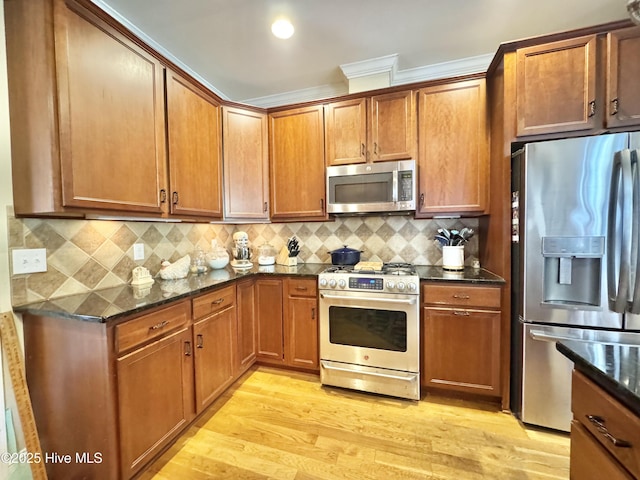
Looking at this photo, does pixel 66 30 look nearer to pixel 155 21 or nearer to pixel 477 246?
pixel 155 21

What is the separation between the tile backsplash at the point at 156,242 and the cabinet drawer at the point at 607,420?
1.83 meters

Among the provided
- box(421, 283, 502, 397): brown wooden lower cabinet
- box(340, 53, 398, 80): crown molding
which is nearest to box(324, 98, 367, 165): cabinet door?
box(340, 53, 398, 80): crown molding

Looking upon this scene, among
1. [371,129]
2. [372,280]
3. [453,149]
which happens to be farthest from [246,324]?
[453,149]

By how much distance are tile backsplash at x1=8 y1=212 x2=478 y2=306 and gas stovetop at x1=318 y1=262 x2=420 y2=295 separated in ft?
1.65

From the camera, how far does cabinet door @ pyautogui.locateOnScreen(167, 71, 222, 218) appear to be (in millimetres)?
1927

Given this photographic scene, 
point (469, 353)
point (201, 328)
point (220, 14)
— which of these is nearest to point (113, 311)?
point (201, 328)

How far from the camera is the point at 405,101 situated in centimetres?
231

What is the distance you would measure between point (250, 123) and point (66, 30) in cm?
145

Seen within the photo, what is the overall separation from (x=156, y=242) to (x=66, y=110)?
1132 millimetres

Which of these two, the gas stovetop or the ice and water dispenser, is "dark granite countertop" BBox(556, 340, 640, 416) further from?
the gas stovetop

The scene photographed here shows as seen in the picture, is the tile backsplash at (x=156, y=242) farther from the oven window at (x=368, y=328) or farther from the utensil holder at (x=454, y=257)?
the oven window at (x=368, y=328)

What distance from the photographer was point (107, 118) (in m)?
1.49

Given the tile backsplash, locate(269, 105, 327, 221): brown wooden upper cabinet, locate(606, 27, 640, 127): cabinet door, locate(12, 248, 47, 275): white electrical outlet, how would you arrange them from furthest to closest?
locate(269, 105, 327, 221): brown wooden upper cabinet → locate(606, 27, 640, 127): cabinet door → the tile backsplash → locate(12, 248, 47, 275): white electrical outlet

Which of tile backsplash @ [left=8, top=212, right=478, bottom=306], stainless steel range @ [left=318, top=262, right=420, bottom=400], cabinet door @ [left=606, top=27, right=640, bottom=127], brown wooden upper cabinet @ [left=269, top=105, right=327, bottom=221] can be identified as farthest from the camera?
brown wooden upper cabinet @ [left=269, top=105, right=327, bottom=221]
